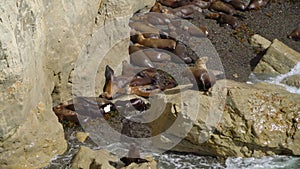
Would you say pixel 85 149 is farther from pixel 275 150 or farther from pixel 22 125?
pixel 275 150

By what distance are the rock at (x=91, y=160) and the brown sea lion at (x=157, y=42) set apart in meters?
3.78

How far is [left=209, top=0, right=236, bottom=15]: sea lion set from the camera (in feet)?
37.7

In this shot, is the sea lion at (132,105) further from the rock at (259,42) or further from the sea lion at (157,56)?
the rock at (259,42)

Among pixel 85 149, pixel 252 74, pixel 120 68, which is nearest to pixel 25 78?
pixel 85 149

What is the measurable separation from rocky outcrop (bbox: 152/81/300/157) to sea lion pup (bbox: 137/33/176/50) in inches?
107

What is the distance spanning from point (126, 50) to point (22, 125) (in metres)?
3.31

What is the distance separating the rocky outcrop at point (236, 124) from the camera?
7.04 metres

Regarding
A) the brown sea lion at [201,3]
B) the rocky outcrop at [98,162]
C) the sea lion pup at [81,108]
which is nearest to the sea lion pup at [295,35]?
the brown sea lion at [201,3]

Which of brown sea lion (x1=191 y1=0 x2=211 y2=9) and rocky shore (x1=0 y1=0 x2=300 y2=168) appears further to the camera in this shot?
brown sea lion (x1=191 y1=0 x2=211 y2=9)

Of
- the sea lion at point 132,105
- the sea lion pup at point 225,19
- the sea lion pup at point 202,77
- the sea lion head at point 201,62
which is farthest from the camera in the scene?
the sea lion pup at point 225,19

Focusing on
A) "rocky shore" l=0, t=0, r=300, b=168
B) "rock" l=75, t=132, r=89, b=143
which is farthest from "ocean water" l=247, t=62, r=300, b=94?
"rock" l=75, t=132, r=89, b=143

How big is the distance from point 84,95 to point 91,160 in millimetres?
2267

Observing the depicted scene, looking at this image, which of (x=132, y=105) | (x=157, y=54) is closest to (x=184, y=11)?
(x=157, y=54)

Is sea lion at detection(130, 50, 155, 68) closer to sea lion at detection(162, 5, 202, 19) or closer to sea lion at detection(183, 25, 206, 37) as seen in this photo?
sea lion at detection(183, 25, 206, 37)
